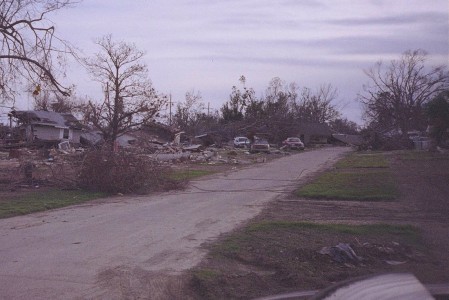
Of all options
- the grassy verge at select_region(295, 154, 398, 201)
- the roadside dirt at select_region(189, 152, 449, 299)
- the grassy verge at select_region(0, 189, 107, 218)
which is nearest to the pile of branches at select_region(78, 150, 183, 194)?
the grassy verge at select_region(0, 189, 107, 218)

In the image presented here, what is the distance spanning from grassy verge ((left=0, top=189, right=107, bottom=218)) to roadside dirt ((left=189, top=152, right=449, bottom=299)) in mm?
5777

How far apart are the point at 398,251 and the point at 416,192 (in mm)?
9578

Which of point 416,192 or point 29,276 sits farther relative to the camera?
point 416,192

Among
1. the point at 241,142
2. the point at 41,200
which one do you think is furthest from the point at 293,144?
the point at 41,200

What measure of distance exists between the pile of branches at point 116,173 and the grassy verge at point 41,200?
1.83 feet

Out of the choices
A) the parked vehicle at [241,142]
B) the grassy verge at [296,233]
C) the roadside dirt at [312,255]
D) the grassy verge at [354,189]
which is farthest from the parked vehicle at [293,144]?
the grassy verge at [296,233]

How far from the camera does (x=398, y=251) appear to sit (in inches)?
354

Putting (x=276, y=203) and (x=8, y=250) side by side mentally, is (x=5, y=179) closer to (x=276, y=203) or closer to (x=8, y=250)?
(x=276, y=203)

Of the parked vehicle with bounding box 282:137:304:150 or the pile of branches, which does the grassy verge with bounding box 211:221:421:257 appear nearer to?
the pile of branches

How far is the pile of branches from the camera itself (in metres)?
18.5

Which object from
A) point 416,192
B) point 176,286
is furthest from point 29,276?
point 416,192

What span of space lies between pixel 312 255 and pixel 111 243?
344 cm

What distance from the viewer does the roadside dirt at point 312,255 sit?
6965 millimetres

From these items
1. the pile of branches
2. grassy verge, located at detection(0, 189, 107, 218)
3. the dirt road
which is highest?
the pile of branches
